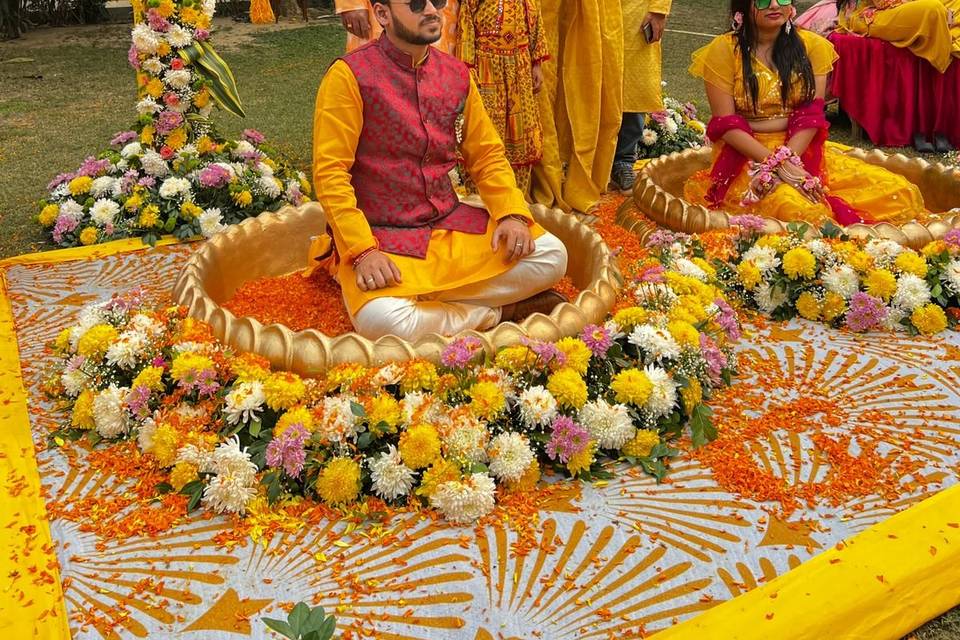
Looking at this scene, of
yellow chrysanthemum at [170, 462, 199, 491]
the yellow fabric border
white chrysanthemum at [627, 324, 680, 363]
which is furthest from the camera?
white chrysanthemum at [627, 324, 680, 363]

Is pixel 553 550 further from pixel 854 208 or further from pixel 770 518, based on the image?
pixel 854 208

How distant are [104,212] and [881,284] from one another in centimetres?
351

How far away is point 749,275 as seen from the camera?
3.33 m

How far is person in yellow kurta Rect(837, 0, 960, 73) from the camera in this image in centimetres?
580

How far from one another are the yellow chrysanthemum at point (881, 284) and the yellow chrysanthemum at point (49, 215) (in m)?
3.78

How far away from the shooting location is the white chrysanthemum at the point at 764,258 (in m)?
3.34

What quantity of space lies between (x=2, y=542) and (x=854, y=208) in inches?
142

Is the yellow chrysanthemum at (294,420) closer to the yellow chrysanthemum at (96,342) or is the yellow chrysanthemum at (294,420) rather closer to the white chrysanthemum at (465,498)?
the white chrysanthemum at (465,498)

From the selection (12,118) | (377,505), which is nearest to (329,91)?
(377,505)

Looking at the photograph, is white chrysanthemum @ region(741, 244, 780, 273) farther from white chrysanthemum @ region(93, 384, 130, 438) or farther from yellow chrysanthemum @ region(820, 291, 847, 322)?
white chrysanthemum @ region(93, 384, 130, 438)

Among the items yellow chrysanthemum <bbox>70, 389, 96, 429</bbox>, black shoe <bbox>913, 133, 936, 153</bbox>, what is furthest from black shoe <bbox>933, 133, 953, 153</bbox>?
yellow chrysanthemum <bbox>70, 389, 96, 429</bbox>

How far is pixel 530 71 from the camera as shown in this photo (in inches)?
159

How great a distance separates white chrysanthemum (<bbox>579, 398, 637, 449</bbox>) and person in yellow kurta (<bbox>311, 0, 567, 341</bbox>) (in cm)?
59

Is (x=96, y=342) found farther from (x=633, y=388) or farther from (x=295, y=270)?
(x=633, y=388)
